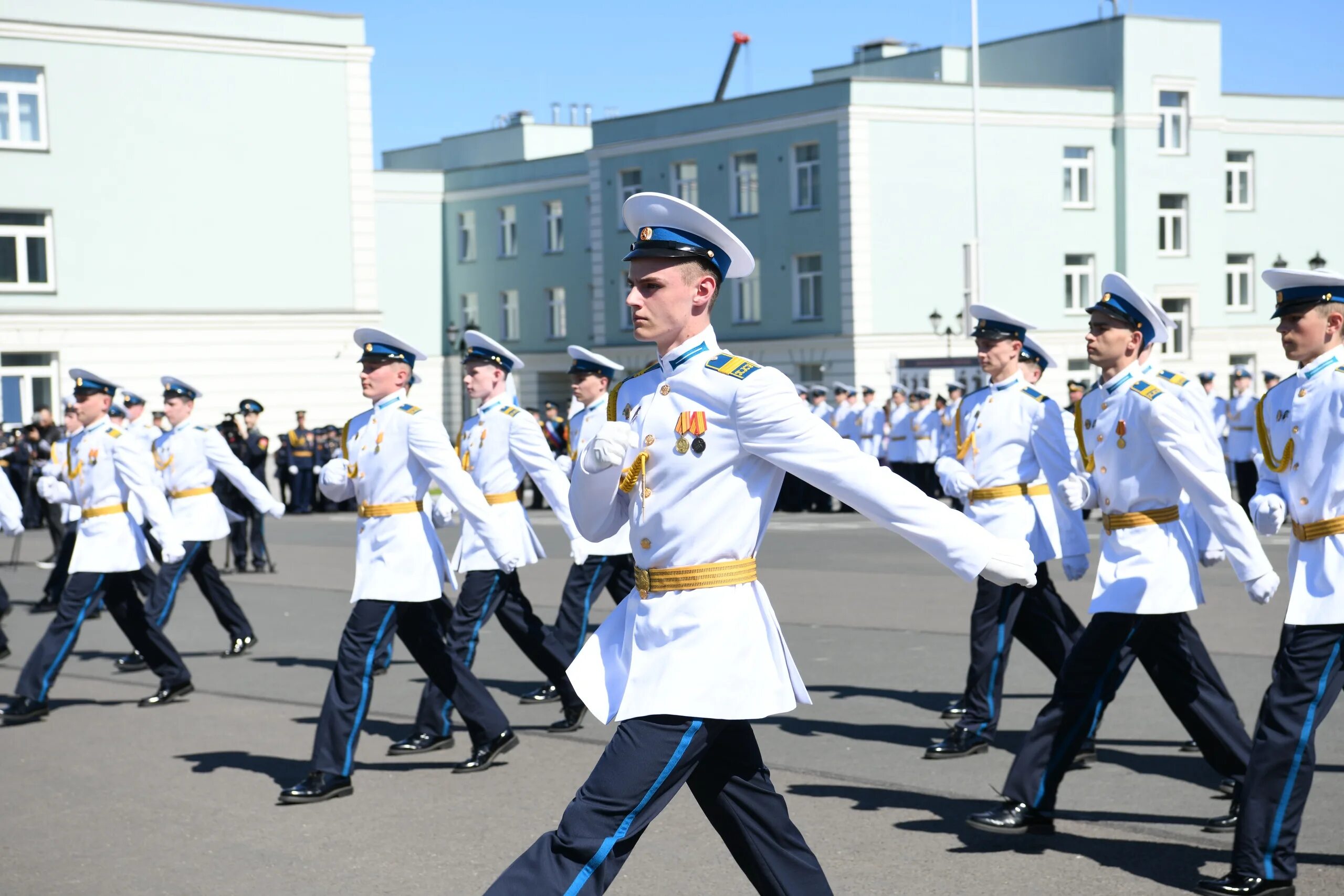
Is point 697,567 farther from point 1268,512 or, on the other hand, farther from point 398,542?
point 398,542

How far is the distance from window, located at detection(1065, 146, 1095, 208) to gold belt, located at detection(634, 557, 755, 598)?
4132cm

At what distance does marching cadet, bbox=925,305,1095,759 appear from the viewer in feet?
26.5

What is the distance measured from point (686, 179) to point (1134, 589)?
40.3 meters

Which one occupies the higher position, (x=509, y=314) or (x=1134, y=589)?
(x=509, y=314)

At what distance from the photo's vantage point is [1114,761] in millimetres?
7664

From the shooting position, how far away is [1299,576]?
18.9ft

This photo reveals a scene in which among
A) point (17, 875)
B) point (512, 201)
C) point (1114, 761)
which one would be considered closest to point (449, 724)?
point (17, 875)

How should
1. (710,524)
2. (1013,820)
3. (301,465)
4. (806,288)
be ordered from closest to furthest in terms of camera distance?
(710,524)
(1013,820)
(301,465)
(806,288)

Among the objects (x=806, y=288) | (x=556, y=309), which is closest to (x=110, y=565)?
(x=806, y=288)

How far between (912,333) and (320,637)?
31.1m

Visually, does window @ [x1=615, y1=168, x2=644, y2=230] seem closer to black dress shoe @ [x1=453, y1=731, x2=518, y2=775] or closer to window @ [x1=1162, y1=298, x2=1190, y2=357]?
window @ [x1=1162, y1=298, x2=1190, y2=357]

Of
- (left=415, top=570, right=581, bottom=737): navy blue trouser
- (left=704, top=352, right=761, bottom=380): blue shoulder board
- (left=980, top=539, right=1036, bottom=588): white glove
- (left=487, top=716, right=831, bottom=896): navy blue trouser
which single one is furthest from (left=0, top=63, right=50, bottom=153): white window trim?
(left=980, top=539, right=1036, bottom=588): white glove

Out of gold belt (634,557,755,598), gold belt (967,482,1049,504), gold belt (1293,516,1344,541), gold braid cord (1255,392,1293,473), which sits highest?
gold braid cord (1255,392,1293,473)

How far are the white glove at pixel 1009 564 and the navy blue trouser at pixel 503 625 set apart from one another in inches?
192
